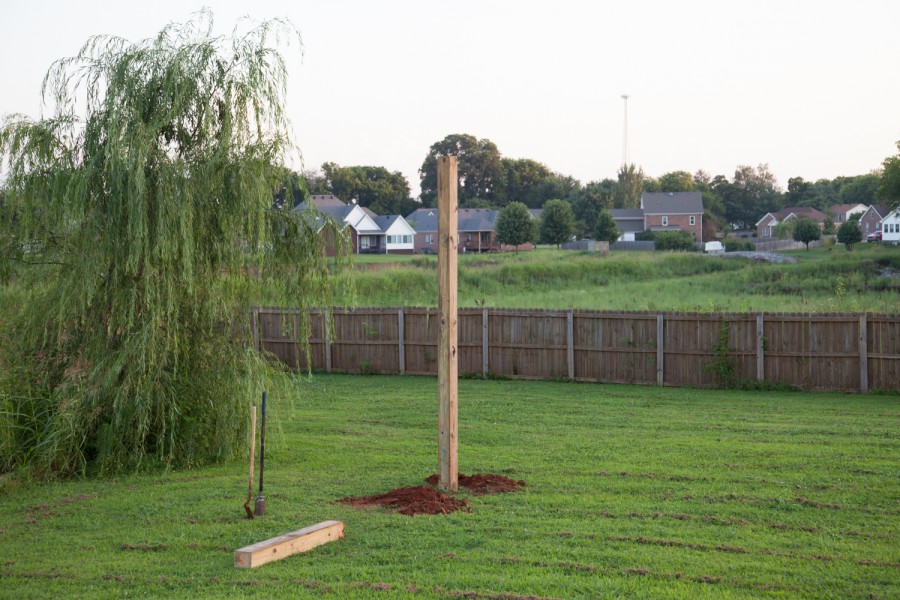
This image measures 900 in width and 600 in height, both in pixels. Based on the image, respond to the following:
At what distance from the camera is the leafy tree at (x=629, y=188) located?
89.1 m

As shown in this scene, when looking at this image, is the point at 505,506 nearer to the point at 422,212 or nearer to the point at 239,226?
the point at 239,226

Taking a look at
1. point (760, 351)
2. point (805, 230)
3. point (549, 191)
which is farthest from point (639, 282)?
point (549, 191)

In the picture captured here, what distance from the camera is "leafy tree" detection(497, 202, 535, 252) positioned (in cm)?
6356

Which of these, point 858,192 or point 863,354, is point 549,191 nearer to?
point 858,192

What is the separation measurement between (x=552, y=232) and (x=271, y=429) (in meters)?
55.8

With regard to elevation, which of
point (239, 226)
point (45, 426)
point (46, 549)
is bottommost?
point (46, 549)

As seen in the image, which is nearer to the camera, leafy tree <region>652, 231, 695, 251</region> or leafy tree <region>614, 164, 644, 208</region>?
leafy tree <region>652, 231, 695, 251</region>

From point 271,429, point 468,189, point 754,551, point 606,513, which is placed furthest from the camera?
point 468,189

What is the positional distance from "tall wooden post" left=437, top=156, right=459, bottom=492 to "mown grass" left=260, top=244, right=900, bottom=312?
17746mm

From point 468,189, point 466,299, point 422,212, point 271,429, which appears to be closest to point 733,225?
point 468,189

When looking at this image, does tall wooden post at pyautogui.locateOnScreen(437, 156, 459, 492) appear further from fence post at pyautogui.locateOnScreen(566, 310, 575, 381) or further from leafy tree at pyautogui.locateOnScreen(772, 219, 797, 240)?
leafy tree at pyautogui.locateOnScreen(772, 219, 797, 240)

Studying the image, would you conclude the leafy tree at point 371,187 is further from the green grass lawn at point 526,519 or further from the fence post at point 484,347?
the green grass lawn at point 526,519

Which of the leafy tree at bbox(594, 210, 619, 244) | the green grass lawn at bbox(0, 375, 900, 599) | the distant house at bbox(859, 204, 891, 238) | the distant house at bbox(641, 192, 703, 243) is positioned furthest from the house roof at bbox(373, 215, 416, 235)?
the green grass lawn at bbox(0, 375, 900, 599)

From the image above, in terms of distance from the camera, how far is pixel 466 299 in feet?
114
